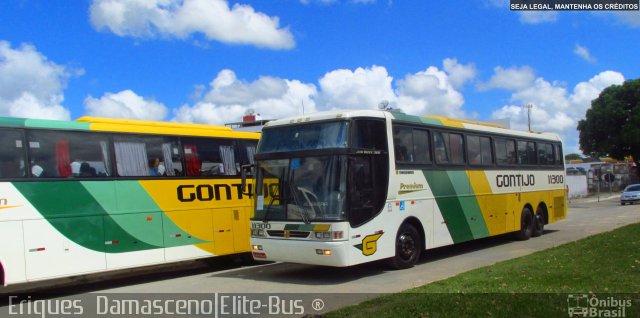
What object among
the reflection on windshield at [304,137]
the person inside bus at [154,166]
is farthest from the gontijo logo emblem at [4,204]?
the reflection on windshield at [304,137]

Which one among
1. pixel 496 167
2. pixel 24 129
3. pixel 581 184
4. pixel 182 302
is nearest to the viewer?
pixel 182 302

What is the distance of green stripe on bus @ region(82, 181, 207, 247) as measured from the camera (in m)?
10.7

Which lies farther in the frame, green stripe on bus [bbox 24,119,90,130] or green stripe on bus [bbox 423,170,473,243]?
green stripe on bus [bbox 423,170,473,243]

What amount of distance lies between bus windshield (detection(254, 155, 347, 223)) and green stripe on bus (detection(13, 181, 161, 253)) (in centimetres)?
272

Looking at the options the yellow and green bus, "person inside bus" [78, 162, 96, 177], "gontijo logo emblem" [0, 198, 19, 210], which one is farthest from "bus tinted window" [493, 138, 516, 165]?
"gontijo logo emblem" [0, 198, 19, 210]

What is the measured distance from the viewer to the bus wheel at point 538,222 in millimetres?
17156

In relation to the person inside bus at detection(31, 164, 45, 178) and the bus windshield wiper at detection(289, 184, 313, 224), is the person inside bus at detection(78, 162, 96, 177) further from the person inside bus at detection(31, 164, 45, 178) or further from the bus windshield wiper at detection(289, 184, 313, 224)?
the bus windshield wiper at detection(289, 184, 313, 224)

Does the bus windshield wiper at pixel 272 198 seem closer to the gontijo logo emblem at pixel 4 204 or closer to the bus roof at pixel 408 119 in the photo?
the bus roof at pixel 408 119

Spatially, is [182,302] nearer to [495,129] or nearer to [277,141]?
[277,141]

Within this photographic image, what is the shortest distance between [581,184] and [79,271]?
5171cm

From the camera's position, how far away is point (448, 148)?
43.5 ft

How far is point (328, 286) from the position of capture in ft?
→ 32.7

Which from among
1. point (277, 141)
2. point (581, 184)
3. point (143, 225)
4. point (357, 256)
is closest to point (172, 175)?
point (143, 225)

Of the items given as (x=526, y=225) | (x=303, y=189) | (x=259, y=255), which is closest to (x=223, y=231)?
(x=259, y=255)
